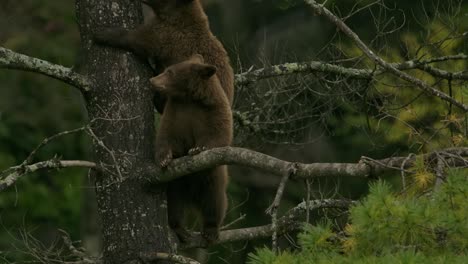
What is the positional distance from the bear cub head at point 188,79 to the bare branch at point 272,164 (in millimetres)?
577

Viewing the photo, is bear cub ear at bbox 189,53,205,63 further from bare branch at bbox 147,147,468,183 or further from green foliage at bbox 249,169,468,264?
green foliage at bbox 249,169,468,264

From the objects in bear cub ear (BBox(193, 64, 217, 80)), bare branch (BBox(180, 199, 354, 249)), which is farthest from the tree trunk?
bare branch (BBox(180, 199, 354, 249))

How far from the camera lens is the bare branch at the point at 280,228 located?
6.89 m

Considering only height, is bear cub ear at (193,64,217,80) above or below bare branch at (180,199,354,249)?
above

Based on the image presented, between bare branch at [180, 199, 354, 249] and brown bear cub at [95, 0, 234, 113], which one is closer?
bare branch at [180, 199, 354, 249]

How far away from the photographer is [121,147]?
23.2ft

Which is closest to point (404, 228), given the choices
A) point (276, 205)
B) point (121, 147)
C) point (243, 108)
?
point (276, 205)

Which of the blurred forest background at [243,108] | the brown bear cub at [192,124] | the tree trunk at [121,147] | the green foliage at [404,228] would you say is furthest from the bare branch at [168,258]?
the green foliage at [404,228]

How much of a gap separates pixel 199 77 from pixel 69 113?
7.41 meters

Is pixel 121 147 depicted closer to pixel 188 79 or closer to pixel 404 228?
pixel 188 79

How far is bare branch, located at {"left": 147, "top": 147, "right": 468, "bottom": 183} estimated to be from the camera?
5.36 metres

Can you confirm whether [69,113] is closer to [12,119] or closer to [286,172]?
[12,119]

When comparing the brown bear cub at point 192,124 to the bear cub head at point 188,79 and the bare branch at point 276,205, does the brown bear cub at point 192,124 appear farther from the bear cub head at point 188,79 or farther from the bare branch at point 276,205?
the bare branch at point 276,205

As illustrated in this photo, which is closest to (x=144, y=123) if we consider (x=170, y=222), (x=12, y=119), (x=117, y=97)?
(x=117, y=97)
